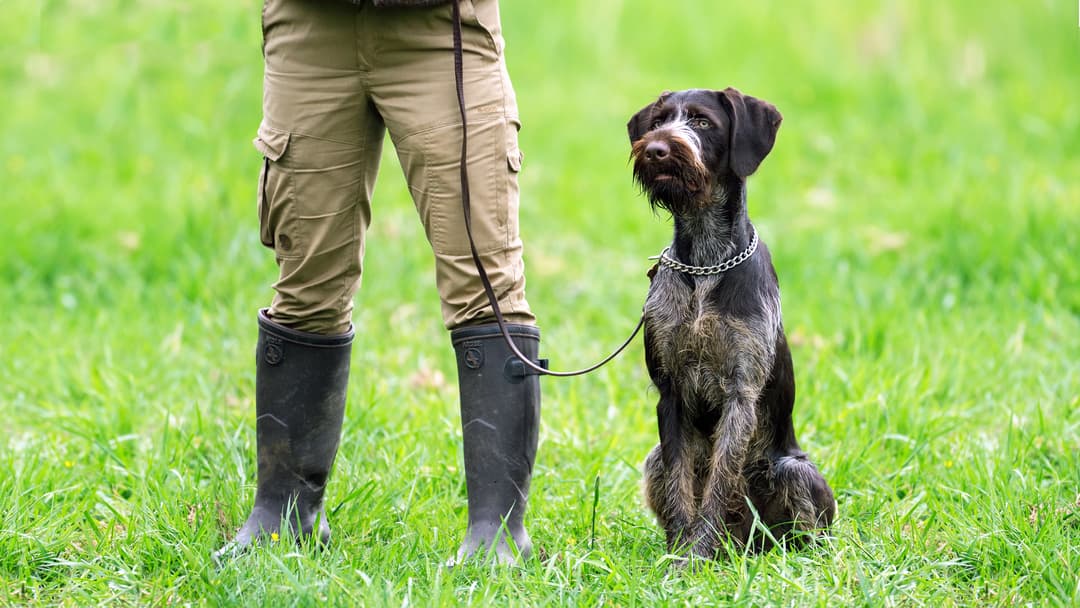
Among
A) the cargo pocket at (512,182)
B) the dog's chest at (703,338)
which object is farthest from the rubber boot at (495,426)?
the dog's chest at (703,338)

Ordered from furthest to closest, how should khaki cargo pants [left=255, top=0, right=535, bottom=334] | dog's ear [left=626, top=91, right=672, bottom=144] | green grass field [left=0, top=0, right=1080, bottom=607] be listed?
dog's ear [left=626, top=91, right=672, bottom=144], green grass field [left=0, top=0, right=1080, bottom=607], khaki cargo pants [left=255, top=0, right=535, bottom=334]

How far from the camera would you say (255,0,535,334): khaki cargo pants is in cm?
327

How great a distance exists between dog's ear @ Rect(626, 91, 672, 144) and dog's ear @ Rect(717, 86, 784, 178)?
0.64 feet

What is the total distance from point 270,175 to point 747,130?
142cm

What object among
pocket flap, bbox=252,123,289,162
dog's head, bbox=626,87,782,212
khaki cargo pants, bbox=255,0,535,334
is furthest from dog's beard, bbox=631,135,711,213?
pocket flap, bbox=252,123,289,162

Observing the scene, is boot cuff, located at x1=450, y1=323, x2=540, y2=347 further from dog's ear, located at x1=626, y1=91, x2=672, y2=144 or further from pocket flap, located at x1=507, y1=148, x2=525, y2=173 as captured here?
dog's ear, located at x1=626, y1=91, x2=672, y2=144

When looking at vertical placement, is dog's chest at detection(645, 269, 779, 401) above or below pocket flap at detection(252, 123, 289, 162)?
below

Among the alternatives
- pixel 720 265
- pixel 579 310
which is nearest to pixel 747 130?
pixel 720 265

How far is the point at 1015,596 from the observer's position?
3158mm

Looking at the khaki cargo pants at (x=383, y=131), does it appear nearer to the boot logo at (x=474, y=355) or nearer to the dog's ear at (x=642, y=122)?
the boot logo at (x=474, y=355)

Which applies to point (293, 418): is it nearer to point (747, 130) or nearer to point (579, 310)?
point (747, 130)

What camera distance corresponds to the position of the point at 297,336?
359 centimetres

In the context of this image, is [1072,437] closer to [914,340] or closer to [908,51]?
[914,340]

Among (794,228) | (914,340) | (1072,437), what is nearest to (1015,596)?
(1072,437)
